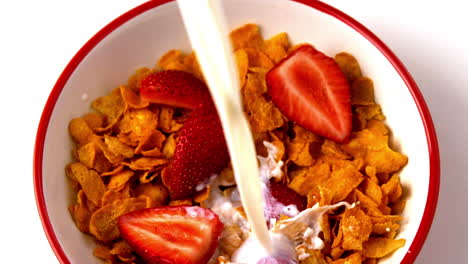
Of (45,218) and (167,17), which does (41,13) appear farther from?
(45,218)

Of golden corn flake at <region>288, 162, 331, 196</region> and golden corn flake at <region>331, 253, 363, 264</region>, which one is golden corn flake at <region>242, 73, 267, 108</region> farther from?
golden corn flake at <region>331, 253, 363, 264</region>

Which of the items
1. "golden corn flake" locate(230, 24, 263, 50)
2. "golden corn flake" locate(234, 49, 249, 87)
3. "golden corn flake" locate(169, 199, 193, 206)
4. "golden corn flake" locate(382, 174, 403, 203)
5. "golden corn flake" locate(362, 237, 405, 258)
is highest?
"golden corn flake" locate(230, 24, 263, 50)

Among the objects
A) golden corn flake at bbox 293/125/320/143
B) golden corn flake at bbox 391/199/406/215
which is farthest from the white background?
golden corn flake at bbox 293/125/320/143

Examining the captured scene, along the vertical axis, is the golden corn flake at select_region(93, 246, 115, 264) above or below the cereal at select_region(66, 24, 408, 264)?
below

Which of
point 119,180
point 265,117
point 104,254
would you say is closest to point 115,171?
point 119,180

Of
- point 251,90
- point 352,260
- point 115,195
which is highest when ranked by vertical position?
point 251,90

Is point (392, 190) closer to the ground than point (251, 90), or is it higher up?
closer to the ground

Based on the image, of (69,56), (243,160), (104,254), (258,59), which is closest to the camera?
(243,160)

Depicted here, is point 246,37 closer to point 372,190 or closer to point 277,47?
point 277,47
